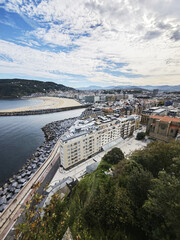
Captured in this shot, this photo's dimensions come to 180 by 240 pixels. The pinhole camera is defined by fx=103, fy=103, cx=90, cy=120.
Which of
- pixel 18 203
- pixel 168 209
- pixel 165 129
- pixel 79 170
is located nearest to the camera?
pixel 168 209

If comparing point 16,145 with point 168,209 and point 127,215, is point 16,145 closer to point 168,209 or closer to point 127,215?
point 127,215

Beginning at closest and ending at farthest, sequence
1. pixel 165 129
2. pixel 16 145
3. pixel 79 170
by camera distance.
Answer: pixel 79 170 → pixel 165 129 → pixel 16 145

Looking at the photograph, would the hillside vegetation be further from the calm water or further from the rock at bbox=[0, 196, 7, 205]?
the calm water

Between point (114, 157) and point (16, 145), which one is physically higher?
point (114, 157)

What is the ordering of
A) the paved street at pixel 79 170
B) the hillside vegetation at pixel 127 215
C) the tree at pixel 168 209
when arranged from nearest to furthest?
1. the hillside vegetation at pixel 127 215
2. the tree at pixel 168 209
3. the paved street at pixel 79 170

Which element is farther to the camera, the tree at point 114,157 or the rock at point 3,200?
the tree at point 114,157

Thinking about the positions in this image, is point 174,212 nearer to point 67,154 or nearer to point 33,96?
point 67,154

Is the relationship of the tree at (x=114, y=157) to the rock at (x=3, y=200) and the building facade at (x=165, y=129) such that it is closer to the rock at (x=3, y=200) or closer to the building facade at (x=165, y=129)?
the building facade at (x=165, y=129)

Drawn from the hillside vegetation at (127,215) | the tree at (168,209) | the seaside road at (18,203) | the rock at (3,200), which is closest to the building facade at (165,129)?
the hillside vegetation at (127,215)

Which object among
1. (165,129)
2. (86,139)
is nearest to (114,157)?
(86,139)
